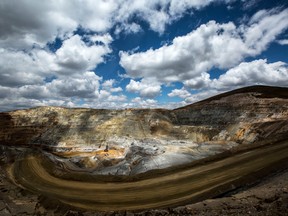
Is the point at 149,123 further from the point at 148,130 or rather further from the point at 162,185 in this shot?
the point at 162,185

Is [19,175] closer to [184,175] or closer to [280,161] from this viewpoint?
[184,175]

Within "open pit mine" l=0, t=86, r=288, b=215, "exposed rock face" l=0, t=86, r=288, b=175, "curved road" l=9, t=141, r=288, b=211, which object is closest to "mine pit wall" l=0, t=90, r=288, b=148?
"exposed rock face" l=0, t=86, r=288, b=175

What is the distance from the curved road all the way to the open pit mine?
0.10 m

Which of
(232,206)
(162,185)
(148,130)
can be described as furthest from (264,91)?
(232,206)

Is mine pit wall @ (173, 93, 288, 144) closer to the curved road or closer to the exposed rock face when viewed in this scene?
the exposed rock face

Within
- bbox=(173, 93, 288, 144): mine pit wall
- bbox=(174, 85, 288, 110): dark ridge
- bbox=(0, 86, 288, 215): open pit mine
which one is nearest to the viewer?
bbox=(0, 86, 288, 215): open pit mine

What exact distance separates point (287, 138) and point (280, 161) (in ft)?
31.7

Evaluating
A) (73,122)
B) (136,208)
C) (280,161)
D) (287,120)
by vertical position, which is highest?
(73,122)

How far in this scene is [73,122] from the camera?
57.1 metres

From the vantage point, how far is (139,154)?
135 ft

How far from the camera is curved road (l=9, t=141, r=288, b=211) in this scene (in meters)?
22.6

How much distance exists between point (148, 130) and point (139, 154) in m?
12.3

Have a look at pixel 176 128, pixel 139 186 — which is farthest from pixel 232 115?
pixel 139 186

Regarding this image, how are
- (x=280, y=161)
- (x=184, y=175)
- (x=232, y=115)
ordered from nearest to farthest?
(x=280, y=161)
(x=184, y=175)
(x=232, y=115)
